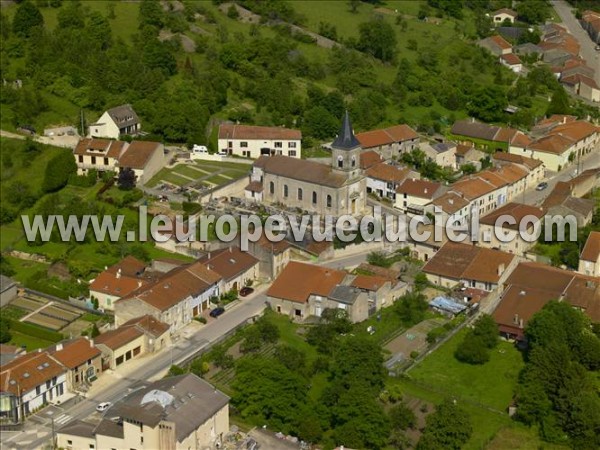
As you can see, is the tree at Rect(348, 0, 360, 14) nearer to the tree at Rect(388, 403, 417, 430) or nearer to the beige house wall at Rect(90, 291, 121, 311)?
the beige house wall at Rect(90, 291, 121, 311)

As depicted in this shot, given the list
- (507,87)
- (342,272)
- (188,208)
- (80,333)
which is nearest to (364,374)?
(342,272)

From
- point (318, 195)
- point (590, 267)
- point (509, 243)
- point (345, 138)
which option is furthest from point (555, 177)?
point (318, 195)

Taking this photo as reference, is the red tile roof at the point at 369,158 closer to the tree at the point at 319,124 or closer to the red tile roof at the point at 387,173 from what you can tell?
the red tile roof at the point at 387,173

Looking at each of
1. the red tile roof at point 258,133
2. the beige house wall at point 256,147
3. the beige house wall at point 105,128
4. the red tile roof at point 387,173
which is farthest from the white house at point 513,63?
the beige house wall at point 105,128

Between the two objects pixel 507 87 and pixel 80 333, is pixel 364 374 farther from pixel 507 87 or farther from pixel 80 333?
pixel 507 87

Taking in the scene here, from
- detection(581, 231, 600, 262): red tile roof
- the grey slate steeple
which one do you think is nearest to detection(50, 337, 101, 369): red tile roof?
the grey slate steeple
